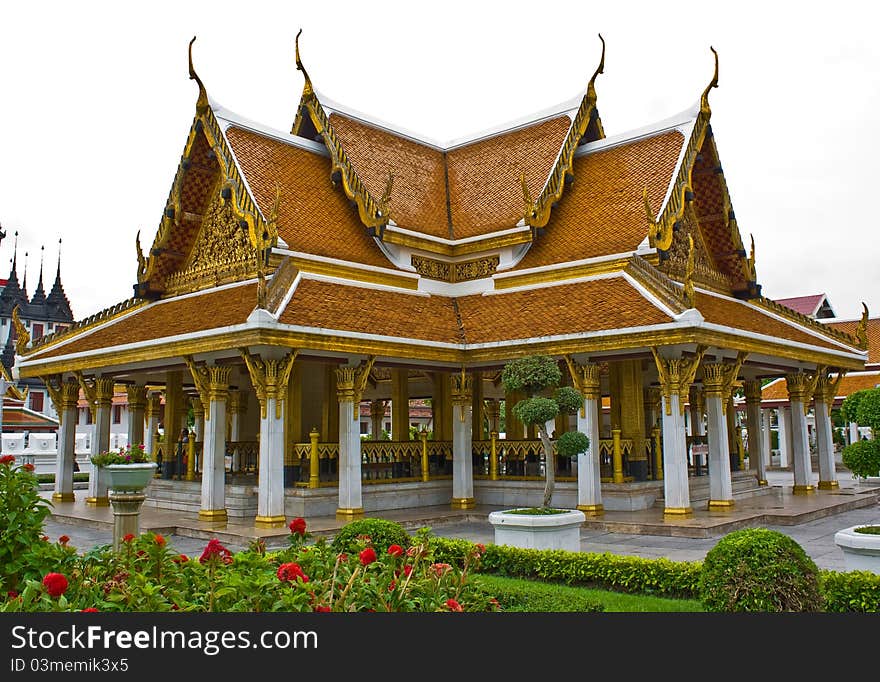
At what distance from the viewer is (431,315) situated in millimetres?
14023

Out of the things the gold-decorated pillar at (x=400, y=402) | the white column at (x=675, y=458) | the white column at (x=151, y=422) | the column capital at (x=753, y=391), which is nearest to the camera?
the white column at (x=675, y=458)

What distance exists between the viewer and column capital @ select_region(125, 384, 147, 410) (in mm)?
16734

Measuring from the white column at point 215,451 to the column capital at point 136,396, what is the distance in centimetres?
520

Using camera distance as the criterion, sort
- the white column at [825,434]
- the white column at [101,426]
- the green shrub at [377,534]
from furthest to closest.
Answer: the white column at [825,434]
the white column at [101,426]
the green shrub at [377,534]

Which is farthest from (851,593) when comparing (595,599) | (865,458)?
(865,458)

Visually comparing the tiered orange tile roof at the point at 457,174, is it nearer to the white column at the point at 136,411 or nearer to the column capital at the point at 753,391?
the white column at the point at 136,411

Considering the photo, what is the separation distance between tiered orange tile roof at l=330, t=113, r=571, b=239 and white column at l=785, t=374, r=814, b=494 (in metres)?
6.77

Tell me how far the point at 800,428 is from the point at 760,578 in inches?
486

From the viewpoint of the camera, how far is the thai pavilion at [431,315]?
1194cm

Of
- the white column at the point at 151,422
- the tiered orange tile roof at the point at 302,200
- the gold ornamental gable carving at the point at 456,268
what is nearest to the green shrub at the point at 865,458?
the gold ornamental gable carving at the point at 456,268

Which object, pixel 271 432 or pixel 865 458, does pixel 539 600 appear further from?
pixel 271 432

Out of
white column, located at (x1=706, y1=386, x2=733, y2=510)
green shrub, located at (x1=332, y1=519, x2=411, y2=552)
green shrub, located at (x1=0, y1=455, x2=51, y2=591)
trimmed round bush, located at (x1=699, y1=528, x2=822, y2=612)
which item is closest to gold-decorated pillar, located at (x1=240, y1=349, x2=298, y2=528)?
green shrub, located at (x1=332, y1=519, x2=411, y2=552)

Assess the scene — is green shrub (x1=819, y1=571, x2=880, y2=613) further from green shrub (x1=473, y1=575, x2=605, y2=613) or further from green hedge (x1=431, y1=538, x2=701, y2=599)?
green shrub (x1=473, y1=575, x2=605, y2=613)

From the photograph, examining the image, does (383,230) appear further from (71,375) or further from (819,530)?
(819,530)
